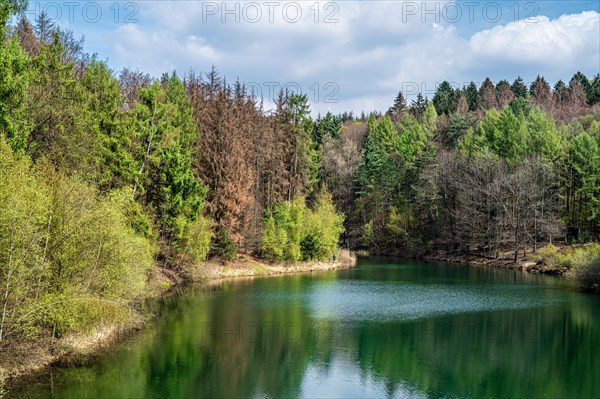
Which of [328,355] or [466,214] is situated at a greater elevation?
[466,214]

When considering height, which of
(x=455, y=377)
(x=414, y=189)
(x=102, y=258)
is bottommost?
(x=455, y=377)

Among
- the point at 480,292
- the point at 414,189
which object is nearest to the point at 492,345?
the point at 480,292

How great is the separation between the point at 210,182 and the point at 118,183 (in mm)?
17069

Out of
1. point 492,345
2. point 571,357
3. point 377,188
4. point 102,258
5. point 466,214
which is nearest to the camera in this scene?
point 102,258

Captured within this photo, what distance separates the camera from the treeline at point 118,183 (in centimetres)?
2170

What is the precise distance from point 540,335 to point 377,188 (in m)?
66.0

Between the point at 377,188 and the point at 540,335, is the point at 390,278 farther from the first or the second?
the point at 377,188

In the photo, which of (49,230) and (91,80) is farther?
(91,80)

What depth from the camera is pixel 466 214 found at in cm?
8006

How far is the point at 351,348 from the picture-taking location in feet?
93.0

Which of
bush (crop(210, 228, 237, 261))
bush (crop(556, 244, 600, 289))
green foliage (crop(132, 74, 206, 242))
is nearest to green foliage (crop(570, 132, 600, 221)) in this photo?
bush (crop(556, 244, 600, 289))

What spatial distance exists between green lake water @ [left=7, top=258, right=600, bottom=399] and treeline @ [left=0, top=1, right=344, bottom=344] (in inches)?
118

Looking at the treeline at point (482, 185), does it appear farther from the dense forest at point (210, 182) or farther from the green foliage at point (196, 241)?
the green foliage at point (196, 241)

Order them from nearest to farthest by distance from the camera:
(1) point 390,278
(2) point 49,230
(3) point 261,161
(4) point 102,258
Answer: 1. (2) point 49,230
2. (4) point 102,258
3. (1) point 390,278
4. (3) point 261,161
